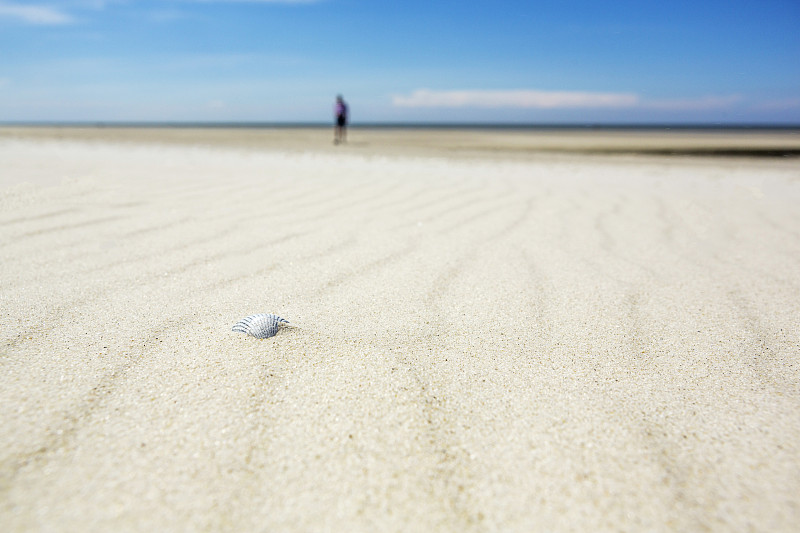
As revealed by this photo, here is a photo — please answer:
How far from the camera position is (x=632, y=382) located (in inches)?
40.1

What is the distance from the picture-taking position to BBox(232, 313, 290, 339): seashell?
3.77ft

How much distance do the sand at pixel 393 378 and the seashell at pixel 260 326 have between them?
2 cm

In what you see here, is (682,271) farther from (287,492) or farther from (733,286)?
(287,492)

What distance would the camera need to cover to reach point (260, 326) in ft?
3.78

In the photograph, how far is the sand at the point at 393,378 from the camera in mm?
696

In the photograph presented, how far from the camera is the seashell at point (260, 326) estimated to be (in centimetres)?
115

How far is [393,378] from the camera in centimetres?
100

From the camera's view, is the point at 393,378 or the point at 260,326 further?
the point at 260,326

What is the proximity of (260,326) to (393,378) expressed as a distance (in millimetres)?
361

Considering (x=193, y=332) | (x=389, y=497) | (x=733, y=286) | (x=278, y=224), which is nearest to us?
(x=389, y=497)

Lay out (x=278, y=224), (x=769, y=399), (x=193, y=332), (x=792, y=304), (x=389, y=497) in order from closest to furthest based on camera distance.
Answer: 1. (x=389, y=497)
2. (x=769, y=399)
3. (x=193, y=332)
4. (x=792, y=304)
5. (x=278, y=224)

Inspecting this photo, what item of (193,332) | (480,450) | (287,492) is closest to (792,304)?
(480,450)

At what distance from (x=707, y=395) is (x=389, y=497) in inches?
27.3

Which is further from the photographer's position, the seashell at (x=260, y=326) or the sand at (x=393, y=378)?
the seashell at (x=260, y=326)
